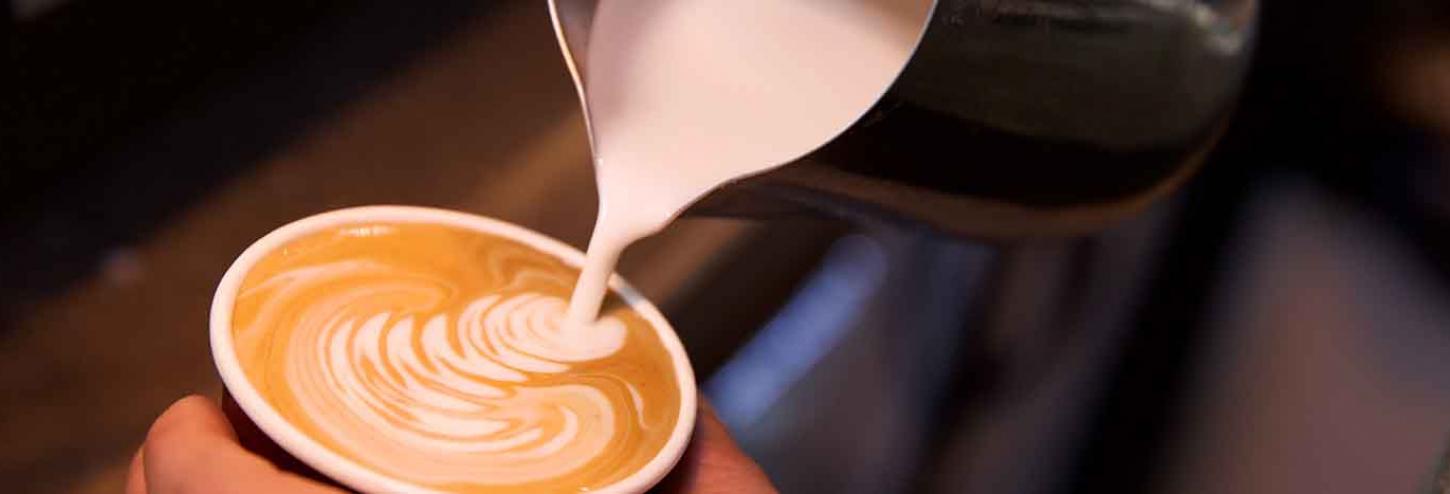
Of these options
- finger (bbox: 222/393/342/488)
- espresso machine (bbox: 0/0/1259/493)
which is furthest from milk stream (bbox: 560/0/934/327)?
finger (bbox: 222/393/342/488)

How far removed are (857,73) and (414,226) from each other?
169 mm

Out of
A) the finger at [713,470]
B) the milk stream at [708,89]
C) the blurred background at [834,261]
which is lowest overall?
the blurred background at [834,261]

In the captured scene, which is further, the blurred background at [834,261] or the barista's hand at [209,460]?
the blurred background at [834,261]


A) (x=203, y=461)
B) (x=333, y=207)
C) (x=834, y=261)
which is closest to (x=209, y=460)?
(x=203, y=461)

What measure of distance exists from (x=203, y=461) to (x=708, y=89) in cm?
22

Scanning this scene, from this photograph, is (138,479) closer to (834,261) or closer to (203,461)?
(203,461)

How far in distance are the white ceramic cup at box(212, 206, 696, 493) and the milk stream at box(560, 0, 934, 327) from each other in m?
0.03

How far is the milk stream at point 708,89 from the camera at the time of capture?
1.70ft

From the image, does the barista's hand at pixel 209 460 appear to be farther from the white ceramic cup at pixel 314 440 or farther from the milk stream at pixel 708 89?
the milk stream at pixel 708 89

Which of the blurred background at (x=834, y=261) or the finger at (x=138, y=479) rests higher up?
the finger at (x=138, y=479)

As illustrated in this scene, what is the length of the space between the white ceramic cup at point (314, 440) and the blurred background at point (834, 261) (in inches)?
4.0

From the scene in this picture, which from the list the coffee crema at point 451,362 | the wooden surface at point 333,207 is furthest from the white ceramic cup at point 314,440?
the wooden surface at point 333,207

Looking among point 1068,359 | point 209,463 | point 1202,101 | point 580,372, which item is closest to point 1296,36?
point 1068,359

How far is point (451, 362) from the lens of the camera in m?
0.51
